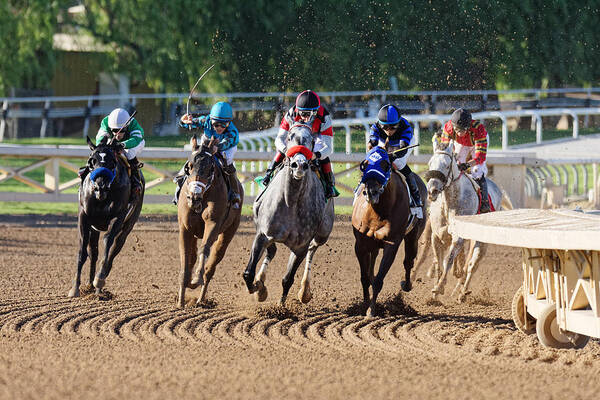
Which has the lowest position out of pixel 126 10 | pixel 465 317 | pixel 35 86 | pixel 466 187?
pixel 465 317

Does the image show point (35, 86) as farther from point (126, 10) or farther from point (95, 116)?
point (126, 10)

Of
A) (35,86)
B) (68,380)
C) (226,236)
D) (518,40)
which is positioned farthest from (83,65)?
(68,380)

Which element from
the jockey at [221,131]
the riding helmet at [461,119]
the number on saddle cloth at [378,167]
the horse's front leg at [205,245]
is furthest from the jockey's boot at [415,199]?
the horse's front leg at [205,245]

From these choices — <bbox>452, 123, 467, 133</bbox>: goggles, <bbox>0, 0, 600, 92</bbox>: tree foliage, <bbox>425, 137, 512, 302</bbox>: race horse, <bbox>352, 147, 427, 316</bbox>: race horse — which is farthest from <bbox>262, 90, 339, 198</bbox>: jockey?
<bbox>0, 0, 600, 92</bbox>: tree foliage

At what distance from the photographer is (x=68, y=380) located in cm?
582

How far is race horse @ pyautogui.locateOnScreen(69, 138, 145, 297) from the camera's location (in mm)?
8945

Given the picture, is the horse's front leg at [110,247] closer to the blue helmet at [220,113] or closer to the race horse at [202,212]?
the race horse at [202,212]

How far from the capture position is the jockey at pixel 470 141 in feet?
33.0

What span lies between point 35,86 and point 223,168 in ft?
65.6

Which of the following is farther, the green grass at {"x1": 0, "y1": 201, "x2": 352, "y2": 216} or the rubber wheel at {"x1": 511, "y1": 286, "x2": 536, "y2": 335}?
the green grass at {"x1": 0, "y1": 201, "x2": 352, "y2": 216}

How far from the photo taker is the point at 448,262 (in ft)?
31.1

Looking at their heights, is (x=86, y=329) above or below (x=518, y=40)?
below

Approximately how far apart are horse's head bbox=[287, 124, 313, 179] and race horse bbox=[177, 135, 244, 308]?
90cm

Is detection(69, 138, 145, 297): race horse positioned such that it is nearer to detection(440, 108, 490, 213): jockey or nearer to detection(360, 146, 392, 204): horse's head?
detection(360, 146, 392, 204): horse's head
